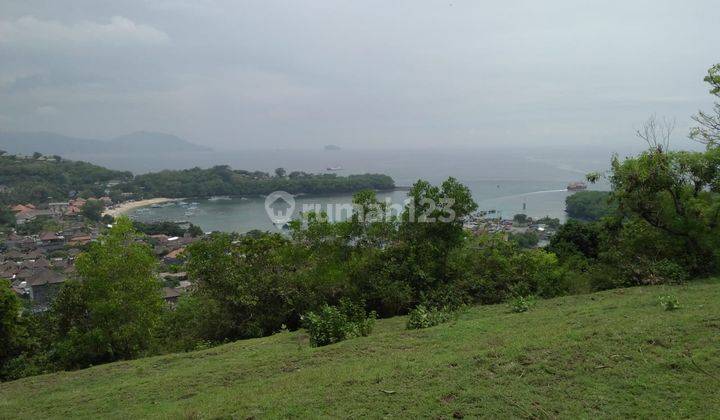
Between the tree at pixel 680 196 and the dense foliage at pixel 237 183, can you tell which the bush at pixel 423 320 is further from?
the dense foliage at pixel 237 183

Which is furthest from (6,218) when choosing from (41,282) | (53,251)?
(41,282)

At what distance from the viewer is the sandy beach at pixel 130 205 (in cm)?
4894

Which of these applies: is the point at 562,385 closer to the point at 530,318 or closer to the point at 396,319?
the point at 530,318

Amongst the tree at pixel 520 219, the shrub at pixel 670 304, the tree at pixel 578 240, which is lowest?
the tree at pixel 520 219

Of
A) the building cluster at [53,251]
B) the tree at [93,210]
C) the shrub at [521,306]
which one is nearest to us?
the shrub at [521,306]

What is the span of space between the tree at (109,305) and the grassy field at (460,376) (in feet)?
7.68

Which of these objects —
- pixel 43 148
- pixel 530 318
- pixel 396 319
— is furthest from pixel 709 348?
pixel 43 148

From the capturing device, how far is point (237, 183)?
190 ft

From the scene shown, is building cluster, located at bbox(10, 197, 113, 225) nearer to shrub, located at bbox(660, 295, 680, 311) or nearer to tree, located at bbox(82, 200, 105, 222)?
tree, located at bbox(82, 200, 105, 222)

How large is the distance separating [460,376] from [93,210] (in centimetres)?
4892

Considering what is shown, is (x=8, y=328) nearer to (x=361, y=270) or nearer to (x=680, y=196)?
(x=361, y=270)

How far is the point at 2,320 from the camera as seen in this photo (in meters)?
9.47

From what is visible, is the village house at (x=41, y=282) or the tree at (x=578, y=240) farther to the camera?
the village house at (x=41, y=282)

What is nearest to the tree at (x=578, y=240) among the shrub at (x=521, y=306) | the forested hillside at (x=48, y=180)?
the shrub at (x=521, y=306)
